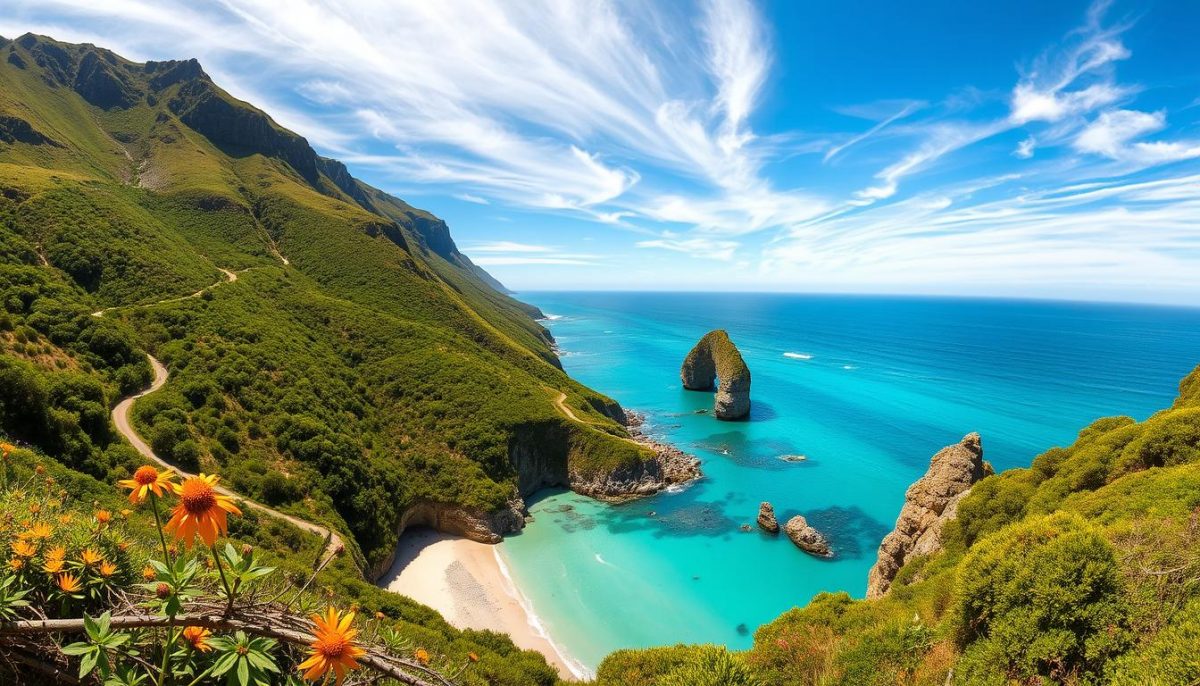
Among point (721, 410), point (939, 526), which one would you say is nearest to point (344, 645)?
point (939, 526)

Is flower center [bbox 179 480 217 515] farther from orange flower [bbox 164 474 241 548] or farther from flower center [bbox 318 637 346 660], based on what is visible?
flower center [bbox 318 637 346 660]

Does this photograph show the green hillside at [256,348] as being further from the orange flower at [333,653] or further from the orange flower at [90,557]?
the orange flower at [333,653]

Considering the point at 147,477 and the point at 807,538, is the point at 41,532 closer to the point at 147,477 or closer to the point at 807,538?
the point at 147,477

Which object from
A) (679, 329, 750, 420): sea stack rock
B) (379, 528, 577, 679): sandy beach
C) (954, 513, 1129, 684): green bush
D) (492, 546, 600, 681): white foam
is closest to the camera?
(954, 513, 1129, 684): green bush

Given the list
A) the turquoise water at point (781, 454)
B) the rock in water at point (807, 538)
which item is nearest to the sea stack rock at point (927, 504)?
the turquoise water at point (781, 454)

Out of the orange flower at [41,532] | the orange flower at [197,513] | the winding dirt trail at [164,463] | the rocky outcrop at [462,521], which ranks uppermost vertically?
the orange flower at [197,513]

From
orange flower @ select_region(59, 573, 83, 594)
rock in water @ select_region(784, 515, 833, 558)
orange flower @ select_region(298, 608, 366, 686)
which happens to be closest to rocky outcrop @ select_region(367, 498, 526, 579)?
rock in water @ select_region(784, 515, 833, 558)
